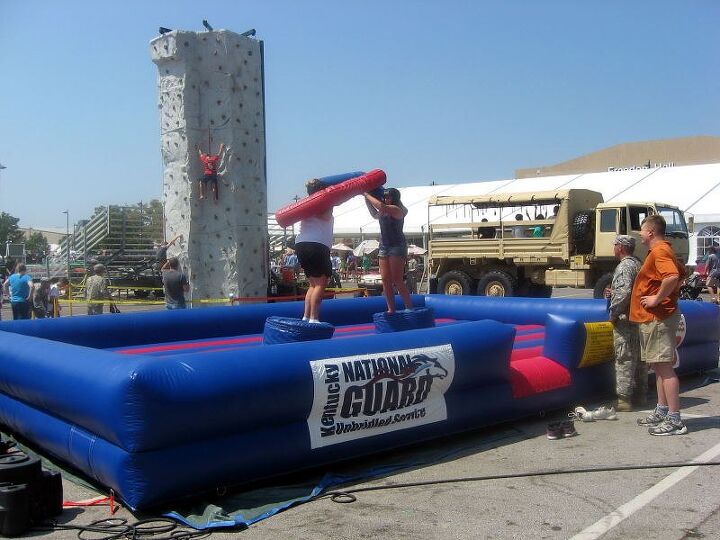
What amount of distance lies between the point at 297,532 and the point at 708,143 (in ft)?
177

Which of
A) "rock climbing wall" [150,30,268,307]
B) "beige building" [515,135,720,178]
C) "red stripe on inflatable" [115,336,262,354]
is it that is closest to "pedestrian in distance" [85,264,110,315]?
"rock climbing wall" [150,30,268,307]

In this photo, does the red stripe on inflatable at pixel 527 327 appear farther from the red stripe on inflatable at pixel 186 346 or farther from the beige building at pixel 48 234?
the beige building at pixel 48 234

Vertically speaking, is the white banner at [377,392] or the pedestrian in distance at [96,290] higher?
the pedestrian in distance at [96,290]

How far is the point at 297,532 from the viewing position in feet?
12.5

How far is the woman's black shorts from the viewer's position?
6.33 metres

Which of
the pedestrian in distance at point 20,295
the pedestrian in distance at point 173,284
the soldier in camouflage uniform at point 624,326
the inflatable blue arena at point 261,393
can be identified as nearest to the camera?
the inflatable blue arena at point 261,393

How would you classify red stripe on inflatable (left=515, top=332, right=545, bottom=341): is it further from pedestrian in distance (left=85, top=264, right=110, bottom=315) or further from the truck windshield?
the truck windshield

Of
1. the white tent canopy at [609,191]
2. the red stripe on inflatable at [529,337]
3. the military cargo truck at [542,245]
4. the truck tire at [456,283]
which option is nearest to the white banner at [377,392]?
the red stripe on inflatable at [529,337]

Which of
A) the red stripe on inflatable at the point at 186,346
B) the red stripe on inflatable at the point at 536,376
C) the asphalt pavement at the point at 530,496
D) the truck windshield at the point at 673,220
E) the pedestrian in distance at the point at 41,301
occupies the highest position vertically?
the truck windshield at the point at 673,220

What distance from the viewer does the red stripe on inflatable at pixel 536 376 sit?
6.03 m

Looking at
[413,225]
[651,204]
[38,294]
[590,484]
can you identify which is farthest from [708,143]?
[590,484]

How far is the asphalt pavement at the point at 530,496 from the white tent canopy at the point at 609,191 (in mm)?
14532

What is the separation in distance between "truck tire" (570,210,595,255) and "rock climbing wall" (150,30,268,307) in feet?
25.1

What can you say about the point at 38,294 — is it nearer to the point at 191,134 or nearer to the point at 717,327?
the point at 191,134
